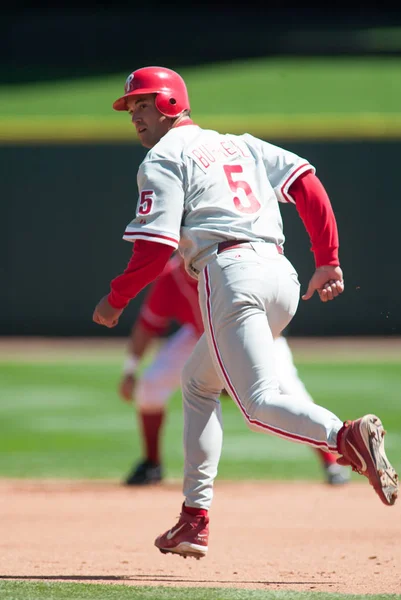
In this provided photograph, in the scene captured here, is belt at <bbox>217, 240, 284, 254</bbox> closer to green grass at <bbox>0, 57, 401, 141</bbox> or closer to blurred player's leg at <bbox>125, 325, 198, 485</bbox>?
blurred player's leg at <bbox>125, 325, 198, 485</bbox>

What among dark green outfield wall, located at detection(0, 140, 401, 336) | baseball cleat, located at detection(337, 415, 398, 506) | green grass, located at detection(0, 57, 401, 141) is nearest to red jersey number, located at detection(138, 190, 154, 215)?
baseball cleat, located at detection(337, 415, 398, 506)

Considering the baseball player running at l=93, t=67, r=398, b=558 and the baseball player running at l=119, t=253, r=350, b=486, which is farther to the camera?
the baseball player running at l=119, t=253, r=350, b=486

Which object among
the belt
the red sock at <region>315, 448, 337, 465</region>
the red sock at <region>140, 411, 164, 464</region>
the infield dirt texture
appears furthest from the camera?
the red sock at <region>140, 411, 164, 464</region>

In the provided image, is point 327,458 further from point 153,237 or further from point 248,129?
point 248,129

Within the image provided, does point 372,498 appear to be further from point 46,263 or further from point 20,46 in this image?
point 20,46

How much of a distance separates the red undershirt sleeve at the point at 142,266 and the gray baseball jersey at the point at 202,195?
0.04m

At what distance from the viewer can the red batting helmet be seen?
364 cm

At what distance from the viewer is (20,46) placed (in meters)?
23.6

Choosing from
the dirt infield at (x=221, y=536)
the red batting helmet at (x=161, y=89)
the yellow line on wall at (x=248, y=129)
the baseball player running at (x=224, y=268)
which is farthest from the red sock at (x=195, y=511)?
the yellow line on wall at (x=248, y=129)

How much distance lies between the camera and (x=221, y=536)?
448 centimetres

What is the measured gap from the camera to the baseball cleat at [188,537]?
3.58 m

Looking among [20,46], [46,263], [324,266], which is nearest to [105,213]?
[46,263]

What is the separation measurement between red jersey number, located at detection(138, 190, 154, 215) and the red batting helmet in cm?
42

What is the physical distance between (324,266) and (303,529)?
158 cm
